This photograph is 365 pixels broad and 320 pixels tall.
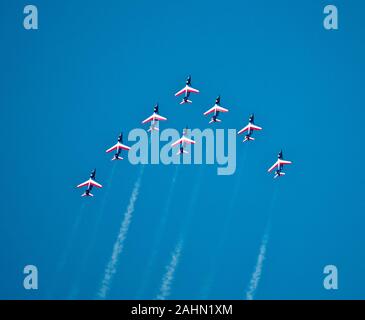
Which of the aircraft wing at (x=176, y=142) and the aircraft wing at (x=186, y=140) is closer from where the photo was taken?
the aircraft wing at (x=186, y=140)

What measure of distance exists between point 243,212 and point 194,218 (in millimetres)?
12386

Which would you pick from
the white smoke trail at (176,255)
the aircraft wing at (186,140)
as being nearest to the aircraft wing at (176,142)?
the aircraft wing at (186,140)

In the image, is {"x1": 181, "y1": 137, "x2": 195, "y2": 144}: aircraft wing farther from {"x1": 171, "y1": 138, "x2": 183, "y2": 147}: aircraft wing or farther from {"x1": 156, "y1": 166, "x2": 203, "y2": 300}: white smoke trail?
{"x1": 156, "y1": 166, "x2": 203, "y2": 300}: white smoke trail

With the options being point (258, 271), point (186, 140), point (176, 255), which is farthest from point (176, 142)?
point (258, 271)

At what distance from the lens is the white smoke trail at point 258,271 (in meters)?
138

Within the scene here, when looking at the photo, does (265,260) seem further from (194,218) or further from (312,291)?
(194,218)

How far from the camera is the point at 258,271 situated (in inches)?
5763

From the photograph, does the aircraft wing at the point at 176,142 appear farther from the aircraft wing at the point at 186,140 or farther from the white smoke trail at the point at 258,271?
the white smoke trail at the point at 258,271

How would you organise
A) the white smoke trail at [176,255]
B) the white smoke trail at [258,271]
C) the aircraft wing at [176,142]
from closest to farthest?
1. the white smoke trail at [176,255]
2. the aircraft wing at [176,142]
3. the white smoke trail at [258,271]

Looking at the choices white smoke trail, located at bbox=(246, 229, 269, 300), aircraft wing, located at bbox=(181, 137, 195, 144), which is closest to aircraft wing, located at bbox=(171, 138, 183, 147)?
aircraft wing, located at bbox=(181, 137, 195, 144)

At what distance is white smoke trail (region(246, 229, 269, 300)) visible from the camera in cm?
13788

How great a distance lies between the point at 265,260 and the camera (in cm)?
15712

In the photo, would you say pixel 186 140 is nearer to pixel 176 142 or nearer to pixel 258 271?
pixel 176 142
